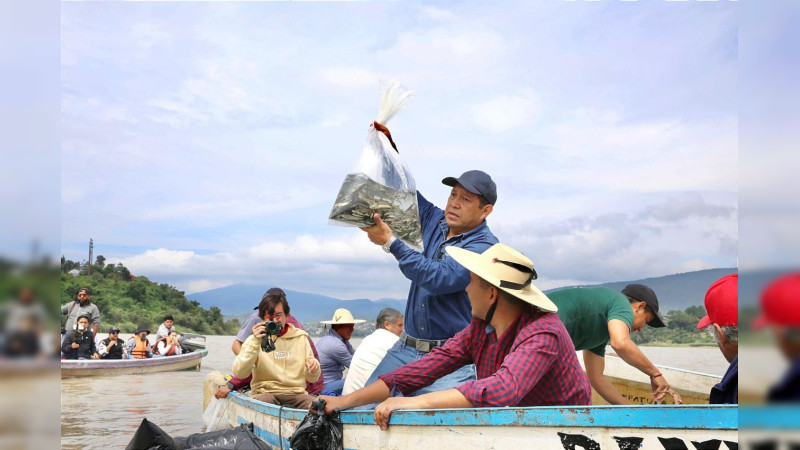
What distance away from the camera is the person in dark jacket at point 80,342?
12771 millimetres

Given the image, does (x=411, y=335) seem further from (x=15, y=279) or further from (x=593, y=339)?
(x=15, y=279)

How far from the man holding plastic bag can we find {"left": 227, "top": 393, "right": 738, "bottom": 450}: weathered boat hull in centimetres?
47

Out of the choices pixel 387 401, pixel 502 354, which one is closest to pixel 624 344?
pixel 502 354

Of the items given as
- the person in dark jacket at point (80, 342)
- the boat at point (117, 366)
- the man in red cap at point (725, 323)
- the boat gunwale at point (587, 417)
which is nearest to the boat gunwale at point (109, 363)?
the boat at point (117, 366)

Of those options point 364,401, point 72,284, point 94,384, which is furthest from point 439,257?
point 72,284

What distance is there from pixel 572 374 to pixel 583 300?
151 cm

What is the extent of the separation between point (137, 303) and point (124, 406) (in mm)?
33389

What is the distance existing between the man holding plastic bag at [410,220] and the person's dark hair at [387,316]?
2.63 meters

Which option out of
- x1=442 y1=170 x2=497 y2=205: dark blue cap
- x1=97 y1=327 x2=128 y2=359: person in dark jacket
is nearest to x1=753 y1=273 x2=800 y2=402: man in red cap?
x1=442 y1=170 x2=497 y2=205: dark blue cap

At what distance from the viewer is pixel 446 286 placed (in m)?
3.59

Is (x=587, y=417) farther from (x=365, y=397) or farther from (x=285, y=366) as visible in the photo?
(x=285, y=366)

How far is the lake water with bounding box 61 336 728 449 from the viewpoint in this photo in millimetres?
8336

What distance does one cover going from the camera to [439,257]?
3982 millimetres

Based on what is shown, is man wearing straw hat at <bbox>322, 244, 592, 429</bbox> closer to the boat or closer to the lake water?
the lake water
